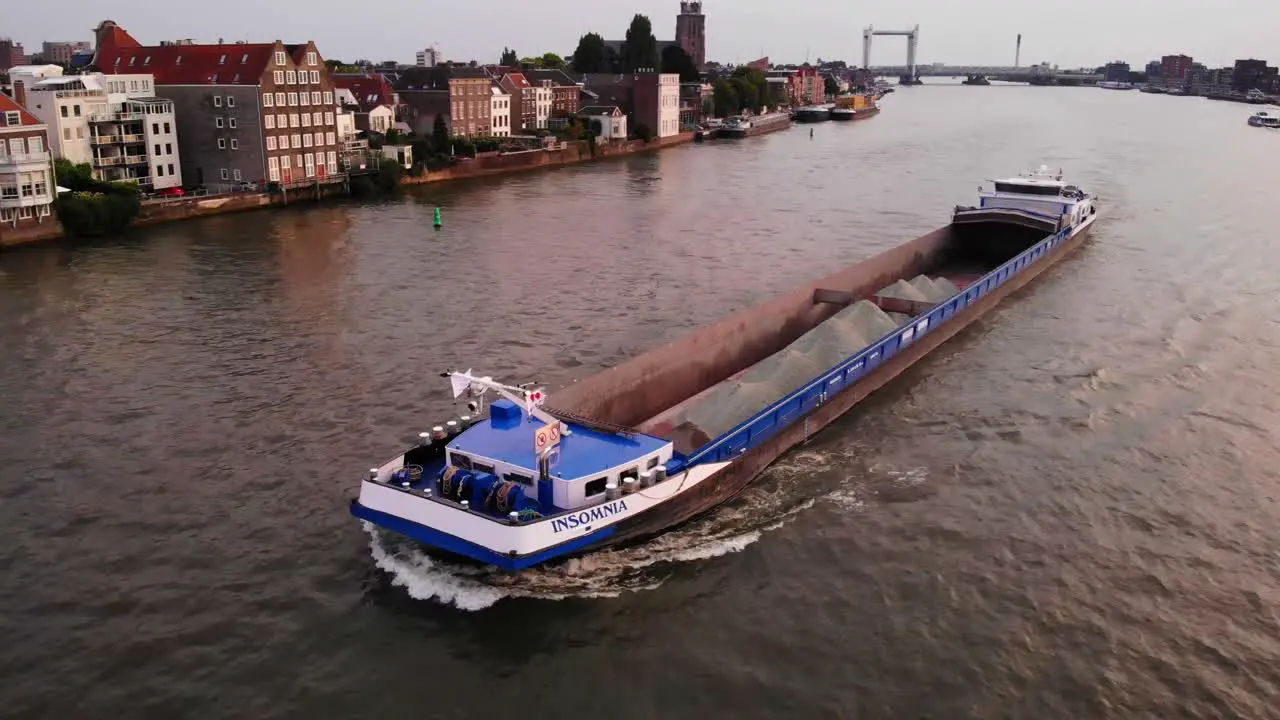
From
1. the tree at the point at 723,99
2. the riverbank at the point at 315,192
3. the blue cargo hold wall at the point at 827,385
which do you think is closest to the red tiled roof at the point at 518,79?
the riverbank at the point at 315,192

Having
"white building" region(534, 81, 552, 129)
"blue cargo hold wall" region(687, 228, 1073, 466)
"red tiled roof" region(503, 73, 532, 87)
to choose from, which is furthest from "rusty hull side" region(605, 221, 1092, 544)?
"white building" region(534, 81, 552, 129)

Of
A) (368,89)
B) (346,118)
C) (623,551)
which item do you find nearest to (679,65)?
(368,89)

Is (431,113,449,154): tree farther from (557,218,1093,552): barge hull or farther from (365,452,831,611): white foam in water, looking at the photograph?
(365,452,831,611): white foam in water

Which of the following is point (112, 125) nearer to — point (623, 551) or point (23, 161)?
point (23, 161)

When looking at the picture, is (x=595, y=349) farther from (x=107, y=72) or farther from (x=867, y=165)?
(x=867, y=165)

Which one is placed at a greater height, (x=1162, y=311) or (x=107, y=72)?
(x=107, y=72)

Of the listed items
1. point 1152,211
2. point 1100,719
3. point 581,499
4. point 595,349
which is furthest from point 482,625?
point 1152,211

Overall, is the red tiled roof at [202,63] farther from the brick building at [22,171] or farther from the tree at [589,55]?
the tree at [589,55]
